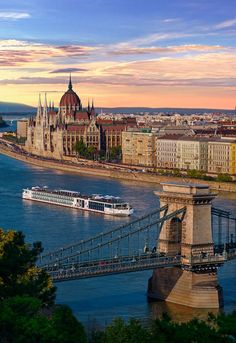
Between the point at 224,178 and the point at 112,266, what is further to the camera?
the point at 224,178

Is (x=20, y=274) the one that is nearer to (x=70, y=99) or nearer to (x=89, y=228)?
(x=89, y=228)

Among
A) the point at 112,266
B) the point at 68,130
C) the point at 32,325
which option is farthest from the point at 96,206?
the point at 68,130

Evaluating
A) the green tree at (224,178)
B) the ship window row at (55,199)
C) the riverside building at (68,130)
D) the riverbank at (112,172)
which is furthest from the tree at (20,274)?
the riverside building at (68,130)

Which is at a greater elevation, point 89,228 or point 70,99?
point 70,99

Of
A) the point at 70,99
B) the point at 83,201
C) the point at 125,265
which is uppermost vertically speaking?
the point at 70,99

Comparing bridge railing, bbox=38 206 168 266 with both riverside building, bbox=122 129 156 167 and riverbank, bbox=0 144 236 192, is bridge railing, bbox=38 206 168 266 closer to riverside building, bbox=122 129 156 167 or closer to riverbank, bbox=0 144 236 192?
riverbank, bbox=0 144 236 192

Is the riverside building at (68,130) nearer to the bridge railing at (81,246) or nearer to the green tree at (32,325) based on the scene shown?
the bridge railing at (81,246)

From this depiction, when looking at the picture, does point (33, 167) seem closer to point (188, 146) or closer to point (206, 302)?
point (188, 146)

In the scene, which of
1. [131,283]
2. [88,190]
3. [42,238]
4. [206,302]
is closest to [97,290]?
[131,283]
